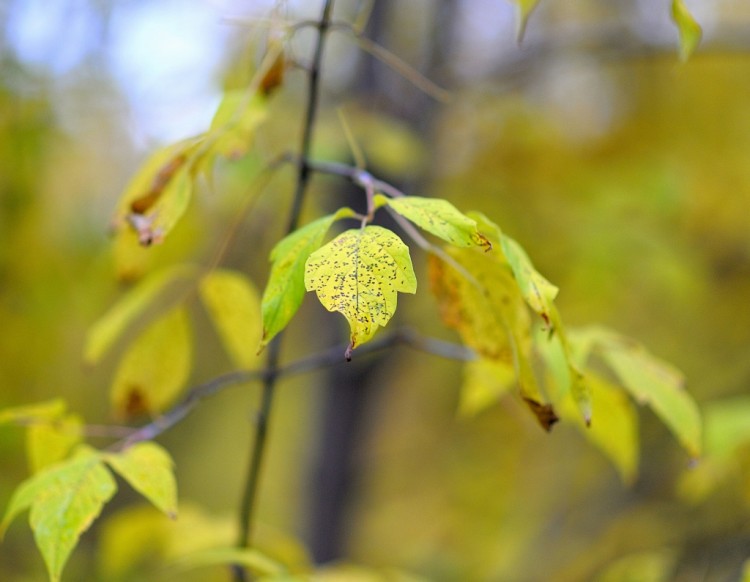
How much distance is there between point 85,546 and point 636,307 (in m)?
2.27

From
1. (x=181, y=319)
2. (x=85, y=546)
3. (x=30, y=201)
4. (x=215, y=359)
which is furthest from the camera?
(x=215, y=359)

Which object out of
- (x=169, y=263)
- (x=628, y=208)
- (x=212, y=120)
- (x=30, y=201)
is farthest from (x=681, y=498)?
(x=30, y=201)

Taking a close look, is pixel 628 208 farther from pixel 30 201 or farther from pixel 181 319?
pixel 30 201

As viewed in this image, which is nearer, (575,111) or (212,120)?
(212,120)

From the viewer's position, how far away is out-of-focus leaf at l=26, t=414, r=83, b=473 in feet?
2.11

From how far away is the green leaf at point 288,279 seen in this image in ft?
1.37

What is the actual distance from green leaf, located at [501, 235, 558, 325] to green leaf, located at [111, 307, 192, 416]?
0.40m

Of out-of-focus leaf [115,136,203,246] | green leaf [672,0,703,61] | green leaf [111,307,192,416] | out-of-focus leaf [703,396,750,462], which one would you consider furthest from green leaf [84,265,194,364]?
out-of-focus leaf [703,396,750,462]

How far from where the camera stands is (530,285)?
0.45 meters

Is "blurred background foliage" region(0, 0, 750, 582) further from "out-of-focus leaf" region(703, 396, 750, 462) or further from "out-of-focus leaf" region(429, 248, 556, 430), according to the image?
"out-of-focus leaf" region(429, 248, 556, 430)

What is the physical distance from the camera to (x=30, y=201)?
148 cm

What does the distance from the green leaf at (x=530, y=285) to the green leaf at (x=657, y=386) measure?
9.0 inches

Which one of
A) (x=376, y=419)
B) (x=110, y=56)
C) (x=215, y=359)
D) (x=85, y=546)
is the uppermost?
(x=110, y=56)

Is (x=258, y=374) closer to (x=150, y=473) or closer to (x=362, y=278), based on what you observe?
(x=150, y=473)
